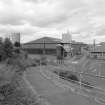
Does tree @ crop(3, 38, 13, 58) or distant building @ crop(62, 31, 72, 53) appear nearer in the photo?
tree @ crop(3, 38, 13, 58)

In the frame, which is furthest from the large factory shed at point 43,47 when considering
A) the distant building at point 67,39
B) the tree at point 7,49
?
the tree at point 7,49

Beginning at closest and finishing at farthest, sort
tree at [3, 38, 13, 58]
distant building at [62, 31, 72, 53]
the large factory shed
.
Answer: tree at [3, 38, 13, 58], distant building at [62, 31, 72, 53], the large factory shed

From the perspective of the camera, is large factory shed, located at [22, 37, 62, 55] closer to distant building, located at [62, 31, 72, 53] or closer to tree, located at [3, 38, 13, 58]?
distant building, located at [62, 31, 72, 53]

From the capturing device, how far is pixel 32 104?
396 centimetres

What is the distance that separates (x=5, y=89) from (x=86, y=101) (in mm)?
2619

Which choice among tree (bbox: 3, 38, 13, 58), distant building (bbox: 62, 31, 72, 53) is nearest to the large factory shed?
distant building (bbox: 62, 31, 72, 53)

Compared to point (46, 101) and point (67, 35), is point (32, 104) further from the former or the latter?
point (67, 35)

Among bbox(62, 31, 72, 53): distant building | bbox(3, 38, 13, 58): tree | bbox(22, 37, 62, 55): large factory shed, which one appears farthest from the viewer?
bbox(22, 37, 62, 55): large factory shed

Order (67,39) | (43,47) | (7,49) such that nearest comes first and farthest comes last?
(7,49), (67,39), (43,47)

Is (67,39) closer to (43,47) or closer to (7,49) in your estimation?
(7,49)

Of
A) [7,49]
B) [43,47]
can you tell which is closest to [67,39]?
[7,49]

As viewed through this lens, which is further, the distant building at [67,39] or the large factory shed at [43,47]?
the large factory shed at [43,47]

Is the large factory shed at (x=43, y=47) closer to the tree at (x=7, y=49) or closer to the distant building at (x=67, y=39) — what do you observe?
the distant building at (x=67, y=39)

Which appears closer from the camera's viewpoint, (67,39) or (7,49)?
(7,49)
